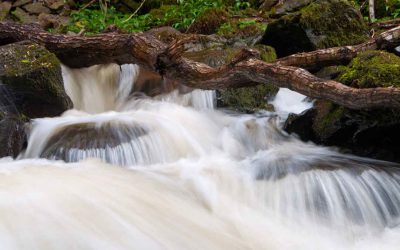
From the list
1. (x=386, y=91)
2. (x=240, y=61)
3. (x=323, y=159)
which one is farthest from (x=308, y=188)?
(x=240, y=61)

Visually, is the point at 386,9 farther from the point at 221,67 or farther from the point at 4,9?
the point at 4,9

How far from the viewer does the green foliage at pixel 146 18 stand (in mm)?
10625

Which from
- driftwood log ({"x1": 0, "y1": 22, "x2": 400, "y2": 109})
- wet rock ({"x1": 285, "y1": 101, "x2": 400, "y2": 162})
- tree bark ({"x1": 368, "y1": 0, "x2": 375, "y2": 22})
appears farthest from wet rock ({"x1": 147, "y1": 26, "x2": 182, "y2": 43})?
tree bark ({"x1": 368, "y1": 0, "x2": 375, "y2": 22})

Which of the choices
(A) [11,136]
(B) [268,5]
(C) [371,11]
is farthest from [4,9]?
(C) [371,11]

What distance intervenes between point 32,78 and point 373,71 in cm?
378

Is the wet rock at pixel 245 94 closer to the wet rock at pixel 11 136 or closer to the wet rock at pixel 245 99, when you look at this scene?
A: the wet rock at pixel 245 99

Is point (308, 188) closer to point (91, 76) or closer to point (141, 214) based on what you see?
point (141, 214)

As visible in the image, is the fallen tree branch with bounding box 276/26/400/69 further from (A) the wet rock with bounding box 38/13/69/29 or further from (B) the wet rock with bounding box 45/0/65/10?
(B) the wet rock with bounding box 45/0/65/10

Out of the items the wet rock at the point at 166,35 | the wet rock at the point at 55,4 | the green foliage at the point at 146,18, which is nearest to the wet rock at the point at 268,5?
the green foliage at the point at 146,18

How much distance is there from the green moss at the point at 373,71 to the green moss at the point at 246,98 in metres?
1.67

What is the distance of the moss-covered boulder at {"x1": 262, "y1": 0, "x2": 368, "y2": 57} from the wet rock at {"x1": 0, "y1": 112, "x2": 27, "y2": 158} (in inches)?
177

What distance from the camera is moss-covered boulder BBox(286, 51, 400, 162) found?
4668mm

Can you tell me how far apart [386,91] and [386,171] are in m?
0.92

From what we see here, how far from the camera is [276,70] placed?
4832 millimetres
